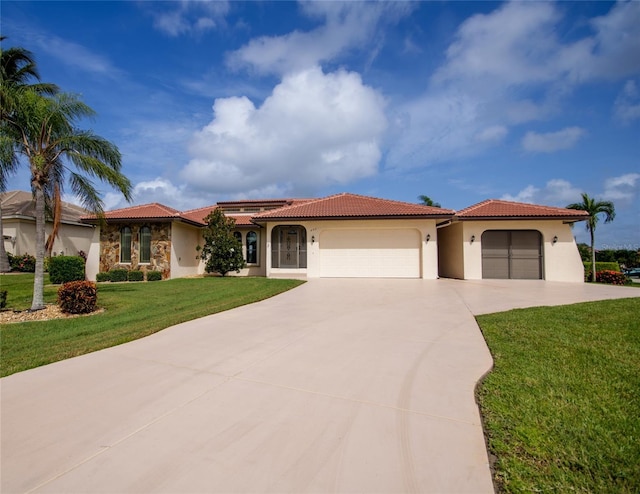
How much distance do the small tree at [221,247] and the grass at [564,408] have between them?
594 inches

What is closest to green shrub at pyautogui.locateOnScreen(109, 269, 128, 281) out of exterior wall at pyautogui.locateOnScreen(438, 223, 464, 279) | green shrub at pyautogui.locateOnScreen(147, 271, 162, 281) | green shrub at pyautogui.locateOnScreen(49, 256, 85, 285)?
green shrub at pyautogui.locateOnScreen(147, 271, 162, 281)

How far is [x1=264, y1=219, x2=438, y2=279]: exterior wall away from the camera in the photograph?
16.9 m

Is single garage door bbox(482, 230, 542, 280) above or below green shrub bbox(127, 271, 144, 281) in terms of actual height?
above

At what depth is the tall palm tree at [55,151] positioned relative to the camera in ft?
30.1

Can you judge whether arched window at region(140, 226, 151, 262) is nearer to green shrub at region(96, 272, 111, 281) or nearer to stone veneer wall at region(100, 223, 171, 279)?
stone veneer wall at region(100, 223, 171, 279)

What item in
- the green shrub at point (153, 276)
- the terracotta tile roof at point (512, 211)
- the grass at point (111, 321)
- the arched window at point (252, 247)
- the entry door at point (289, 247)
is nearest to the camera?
the grass at point (111, 321)

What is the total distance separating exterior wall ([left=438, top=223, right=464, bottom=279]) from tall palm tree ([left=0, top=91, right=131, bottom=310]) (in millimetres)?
16040

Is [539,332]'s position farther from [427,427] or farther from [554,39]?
[554,39]

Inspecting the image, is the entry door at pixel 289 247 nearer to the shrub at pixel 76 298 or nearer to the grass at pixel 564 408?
the shrub at pixel 76 298

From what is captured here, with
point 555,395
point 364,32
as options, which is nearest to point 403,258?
point 364,32

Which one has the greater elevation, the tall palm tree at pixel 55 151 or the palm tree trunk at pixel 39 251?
the tall palm tree at pixel 55 151

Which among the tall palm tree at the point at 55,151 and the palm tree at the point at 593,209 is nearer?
the tall palm tree at the point at 55,151

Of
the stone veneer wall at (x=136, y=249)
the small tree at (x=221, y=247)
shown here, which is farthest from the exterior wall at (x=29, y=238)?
the small tree at (x=221, y=247)

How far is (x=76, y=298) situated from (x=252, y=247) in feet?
40.1
